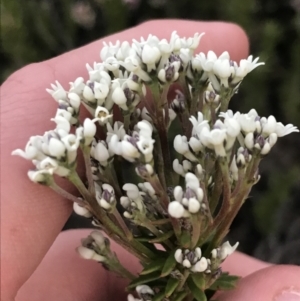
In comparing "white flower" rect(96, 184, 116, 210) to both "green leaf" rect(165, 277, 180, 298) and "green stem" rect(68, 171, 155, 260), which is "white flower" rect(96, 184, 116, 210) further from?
"green leaf" rect(165, 277, 180, 298)

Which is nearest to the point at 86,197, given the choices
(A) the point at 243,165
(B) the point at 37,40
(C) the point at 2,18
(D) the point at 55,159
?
(D) the point at 55,159

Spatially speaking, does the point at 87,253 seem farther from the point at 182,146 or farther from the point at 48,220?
the point at 182,146

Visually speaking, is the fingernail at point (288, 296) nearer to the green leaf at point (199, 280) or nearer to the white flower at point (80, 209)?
the green leaf at point (199, 280)

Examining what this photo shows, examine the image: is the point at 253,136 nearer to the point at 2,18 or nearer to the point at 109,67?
the point at 109,67

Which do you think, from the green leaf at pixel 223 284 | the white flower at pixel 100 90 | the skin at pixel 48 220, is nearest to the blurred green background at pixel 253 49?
the skin at pixel 48 220

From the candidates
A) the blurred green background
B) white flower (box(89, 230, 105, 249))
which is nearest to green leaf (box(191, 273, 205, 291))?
white flower (box(89, 230, 105, 249))

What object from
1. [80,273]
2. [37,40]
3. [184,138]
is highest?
[184,138]

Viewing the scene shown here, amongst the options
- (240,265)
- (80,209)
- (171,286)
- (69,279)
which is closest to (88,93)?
(80,209)

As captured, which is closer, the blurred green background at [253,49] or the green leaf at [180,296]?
the green leaf at [180,296]
